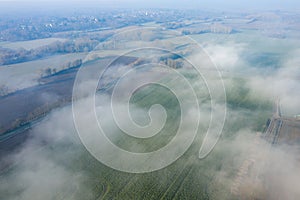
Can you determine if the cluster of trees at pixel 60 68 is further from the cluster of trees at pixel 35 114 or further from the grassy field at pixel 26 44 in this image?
the grassy field at pixel 26 44

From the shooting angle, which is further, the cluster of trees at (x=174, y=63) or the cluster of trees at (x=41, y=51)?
the cluster of trees at (x=41, y=51)

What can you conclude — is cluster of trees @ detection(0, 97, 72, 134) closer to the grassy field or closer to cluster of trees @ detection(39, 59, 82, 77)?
cluster of trees @ detection(39, 59, 82, 77)

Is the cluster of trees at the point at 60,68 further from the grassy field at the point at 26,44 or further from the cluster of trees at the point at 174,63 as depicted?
the grassy field at the point at 26,44

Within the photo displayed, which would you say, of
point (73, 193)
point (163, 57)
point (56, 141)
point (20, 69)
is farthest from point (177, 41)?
point (73, 193)

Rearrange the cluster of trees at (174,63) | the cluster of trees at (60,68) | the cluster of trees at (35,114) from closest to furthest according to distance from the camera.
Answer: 1. the cluster of trees at (35,114)
2. the cluster of trees at (60,68)
3. the cluster of trees at (174,63)

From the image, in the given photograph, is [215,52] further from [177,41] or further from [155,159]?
[155,159]

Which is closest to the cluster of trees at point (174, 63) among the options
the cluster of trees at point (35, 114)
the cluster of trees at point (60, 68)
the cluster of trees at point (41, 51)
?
the cluster of trees at point (60, 68)

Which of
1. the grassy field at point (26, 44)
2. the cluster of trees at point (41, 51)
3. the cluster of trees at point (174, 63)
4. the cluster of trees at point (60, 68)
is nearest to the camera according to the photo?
the cluster of trees at point (60, 68)

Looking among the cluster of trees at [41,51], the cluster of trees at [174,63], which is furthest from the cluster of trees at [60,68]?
the cluster of trees at [174,63]

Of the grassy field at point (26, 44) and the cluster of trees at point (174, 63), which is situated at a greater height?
the grassy field at point (26, 44)
